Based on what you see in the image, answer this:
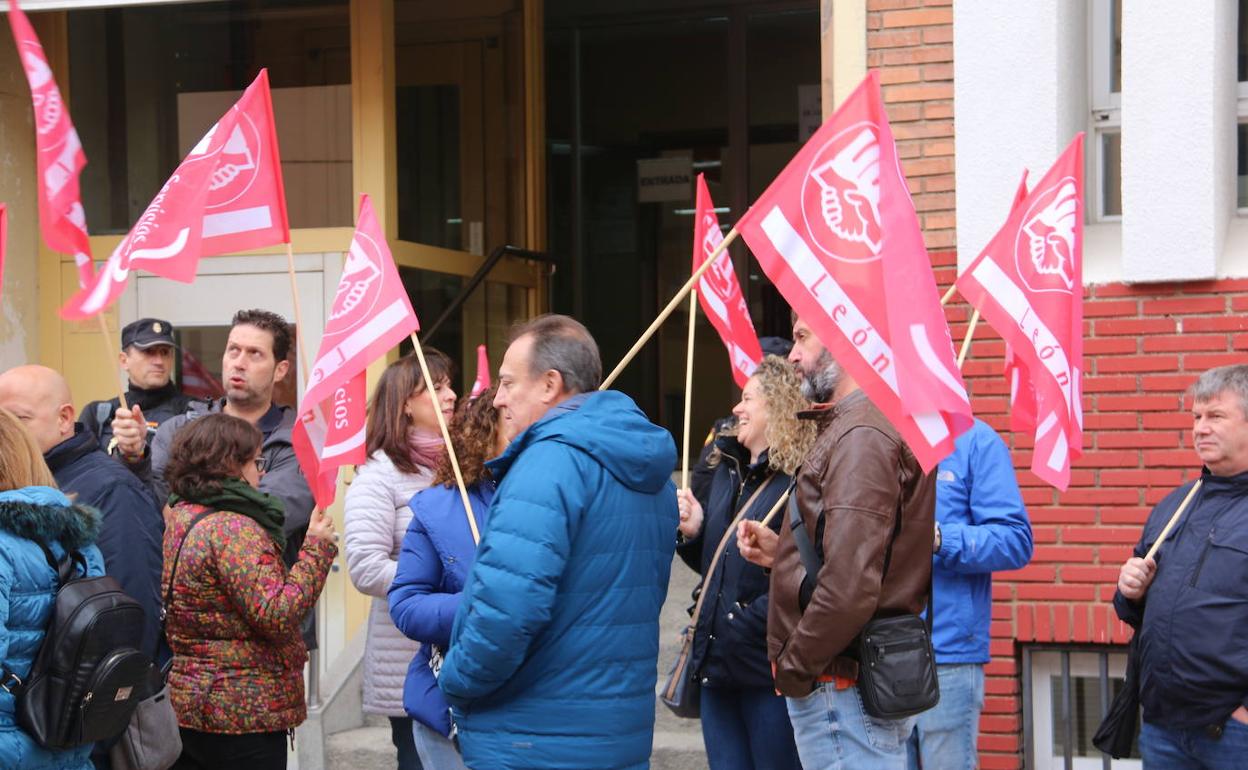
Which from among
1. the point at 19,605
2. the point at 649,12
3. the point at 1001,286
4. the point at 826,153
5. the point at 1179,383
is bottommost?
the point at 19,605

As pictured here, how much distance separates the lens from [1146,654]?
482 centimetres

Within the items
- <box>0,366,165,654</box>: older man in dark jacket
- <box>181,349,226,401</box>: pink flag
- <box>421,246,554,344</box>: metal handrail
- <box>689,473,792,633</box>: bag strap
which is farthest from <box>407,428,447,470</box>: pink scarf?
<box>181,349,226,401</box>: pink flag

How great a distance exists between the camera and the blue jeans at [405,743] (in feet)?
17.6

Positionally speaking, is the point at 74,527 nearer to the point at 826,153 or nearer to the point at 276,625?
the point at 276,625

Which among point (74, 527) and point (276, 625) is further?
point (276, 625)

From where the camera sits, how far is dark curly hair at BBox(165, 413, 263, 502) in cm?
488

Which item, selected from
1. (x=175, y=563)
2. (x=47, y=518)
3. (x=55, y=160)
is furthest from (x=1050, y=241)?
(x=55, y=160)

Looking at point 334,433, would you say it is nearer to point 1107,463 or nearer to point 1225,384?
point 1225,384

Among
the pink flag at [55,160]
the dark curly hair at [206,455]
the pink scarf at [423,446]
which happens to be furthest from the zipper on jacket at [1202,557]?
the pink flag at [55,160]

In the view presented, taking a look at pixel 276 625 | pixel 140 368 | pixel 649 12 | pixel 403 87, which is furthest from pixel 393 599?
pixel 649 12

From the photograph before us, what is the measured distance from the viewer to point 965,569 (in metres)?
5.06

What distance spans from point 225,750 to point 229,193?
2007 mm

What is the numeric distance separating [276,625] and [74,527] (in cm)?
87

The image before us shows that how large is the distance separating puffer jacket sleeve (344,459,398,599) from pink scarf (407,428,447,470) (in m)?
0.14
